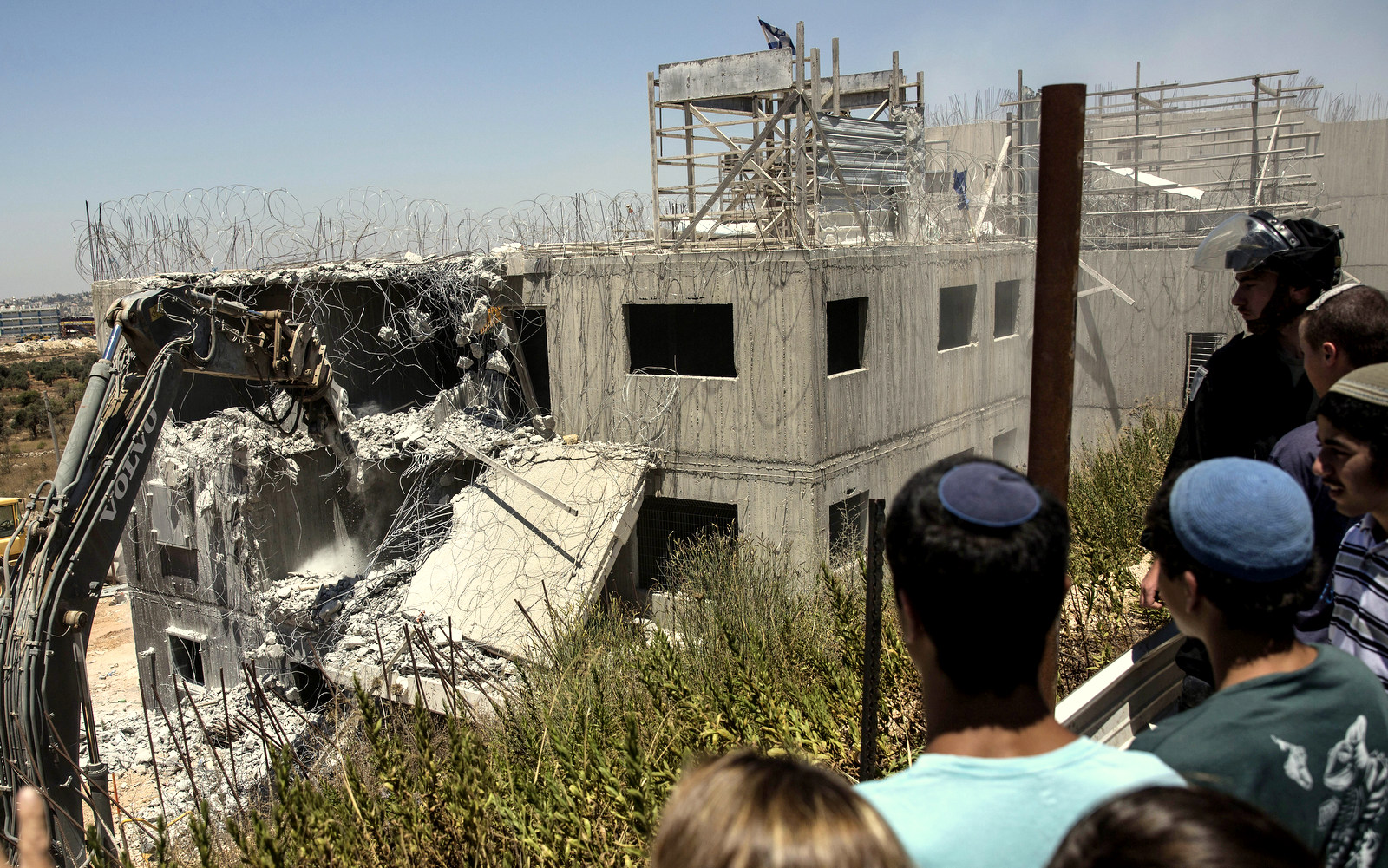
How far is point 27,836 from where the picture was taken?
1666 millimetres

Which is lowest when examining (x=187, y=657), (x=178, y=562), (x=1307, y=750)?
(x=187, y=657)

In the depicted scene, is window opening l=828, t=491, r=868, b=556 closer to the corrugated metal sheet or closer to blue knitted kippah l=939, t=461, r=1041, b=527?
the corrugated metal sheet

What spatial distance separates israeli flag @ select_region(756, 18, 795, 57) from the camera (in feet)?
38.1

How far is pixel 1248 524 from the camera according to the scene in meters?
1.66

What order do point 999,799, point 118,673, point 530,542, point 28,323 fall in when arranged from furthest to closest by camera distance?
point 28,323 < point 118,673 < point 530,542 < point 999,799

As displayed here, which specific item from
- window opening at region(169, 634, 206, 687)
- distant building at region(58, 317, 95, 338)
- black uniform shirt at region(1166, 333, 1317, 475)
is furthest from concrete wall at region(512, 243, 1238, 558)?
distant building at region(58, 317, 95, 338)

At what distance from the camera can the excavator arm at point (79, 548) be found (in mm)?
6262

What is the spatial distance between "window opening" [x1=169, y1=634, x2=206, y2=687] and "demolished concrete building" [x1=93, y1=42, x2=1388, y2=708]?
4 cm

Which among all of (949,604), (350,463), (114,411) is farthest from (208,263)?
(949,604)

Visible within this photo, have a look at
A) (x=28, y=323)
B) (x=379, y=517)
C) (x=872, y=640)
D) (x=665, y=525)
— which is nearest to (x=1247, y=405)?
(x=872, y=640)

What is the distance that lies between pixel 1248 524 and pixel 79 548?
24.8 feet

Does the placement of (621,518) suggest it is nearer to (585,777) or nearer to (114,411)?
(114,411)

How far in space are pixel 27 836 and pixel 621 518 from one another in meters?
8.87

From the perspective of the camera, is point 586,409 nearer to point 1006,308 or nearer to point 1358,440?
point 1006,308
